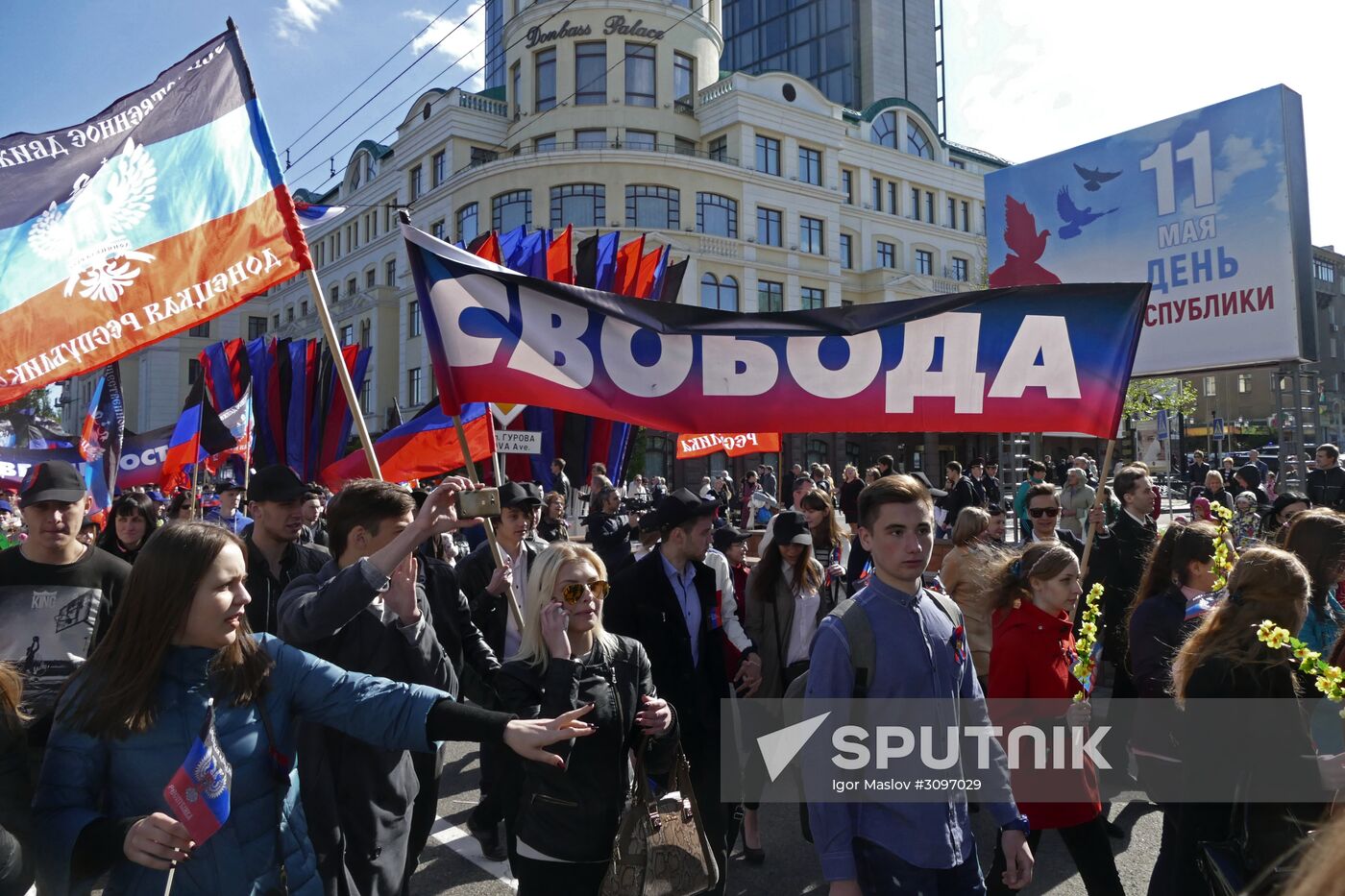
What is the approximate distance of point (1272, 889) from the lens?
240cm

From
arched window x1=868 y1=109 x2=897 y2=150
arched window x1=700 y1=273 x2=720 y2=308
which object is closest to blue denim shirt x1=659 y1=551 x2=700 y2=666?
arched window x1=700 y1=273 x2=720 y2=308

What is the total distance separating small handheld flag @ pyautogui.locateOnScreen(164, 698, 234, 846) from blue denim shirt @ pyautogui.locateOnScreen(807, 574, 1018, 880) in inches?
63.9

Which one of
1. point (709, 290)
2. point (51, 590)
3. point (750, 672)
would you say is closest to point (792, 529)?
point (750, 672)

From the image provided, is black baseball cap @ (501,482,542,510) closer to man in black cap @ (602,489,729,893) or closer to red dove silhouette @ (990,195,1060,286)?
man in black cap @ (602,489,729,893)

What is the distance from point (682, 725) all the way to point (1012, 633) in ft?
5.03

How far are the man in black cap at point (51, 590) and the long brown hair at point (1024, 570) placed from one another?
13.2 feet

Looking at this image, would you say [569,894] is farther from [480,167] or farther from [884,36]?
[884,36]

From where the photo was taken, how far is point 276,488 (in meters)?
4.25

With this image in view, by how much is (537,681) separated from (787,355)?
2433mm

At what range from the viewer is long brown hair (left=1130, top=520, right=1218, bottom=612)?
4043 mm

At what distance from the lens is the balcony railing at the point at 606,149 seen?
37562mm

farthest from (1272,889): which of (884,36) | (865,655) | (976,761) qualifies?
(884,36)

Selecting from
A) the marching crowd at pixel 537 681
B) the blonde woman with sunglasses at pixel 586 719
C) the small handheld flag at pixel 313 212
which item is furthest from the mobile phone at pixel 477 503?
the small handheld flag at pixel 313 212

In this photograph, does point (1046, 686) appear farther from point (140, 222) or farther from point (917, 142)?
point (917, 142)
